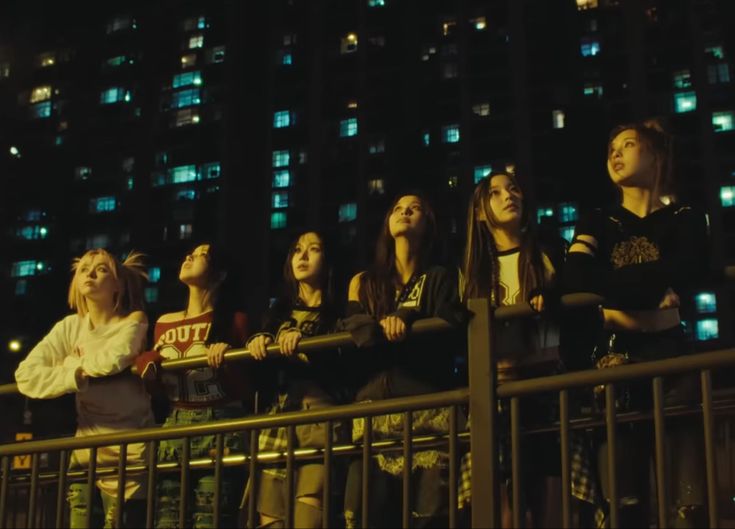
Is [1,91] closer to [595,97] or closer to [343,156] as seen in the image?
[343,156]

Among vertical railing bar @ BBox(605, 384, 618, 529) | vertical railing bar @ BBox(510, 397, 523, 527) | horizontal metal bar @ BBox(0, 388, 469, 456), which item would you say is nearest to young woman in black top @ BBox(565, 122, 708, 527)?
vertical railing bar @ BBox(605, 384, 618, 529)

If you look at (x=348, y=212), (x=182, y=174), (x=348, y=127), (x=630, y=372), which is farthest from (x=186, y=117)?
(x=630, y=372)

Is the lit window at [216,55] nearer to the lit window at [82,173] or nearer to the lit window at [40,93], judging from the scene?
A: the lit window at [82,173]

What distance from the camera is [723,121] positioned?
59750mm

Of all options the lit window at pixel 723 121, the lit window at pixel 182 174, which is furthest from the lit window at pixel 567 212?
the lit window at pixel 182 174

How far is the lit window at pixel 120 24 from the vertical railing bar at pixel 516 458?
73457 millimetres

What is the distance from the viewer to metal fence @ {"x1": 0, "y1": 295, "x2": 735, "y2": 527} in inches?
134

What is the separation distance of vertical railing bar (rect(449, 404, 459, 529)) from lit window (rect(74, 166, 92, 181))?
6820 cm

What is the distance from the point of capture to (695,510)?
355cm

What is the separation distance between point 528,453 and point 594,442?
0.25 metres

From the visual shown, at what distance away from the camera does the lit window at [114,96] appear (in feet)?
232

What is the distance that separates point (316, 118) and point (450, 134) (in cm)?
900

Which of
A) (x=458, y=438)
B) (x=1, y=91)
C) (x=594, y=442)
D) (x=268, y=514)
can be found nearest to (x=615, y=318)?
(x=594, y=442)

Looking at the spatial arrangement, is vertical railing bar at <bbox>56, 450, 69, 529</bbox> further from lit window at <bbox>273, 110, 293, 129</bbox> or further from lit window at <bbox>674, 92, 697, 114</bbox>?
lit window at <bbox>273, 110, 293, 129</bbox>
